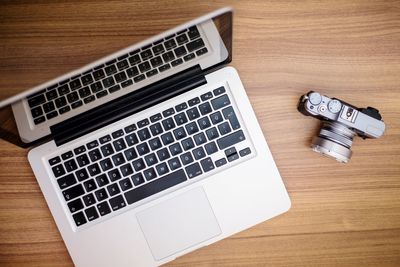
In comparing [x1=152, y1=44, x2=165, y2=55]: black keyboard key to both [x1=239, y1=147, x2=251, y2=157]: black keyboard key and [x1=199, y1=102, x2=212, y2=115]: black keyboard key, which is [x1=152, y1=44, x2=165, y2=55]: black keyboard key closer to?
[x1=199, y1=102, x2=212, y2=115]: black keyboard key

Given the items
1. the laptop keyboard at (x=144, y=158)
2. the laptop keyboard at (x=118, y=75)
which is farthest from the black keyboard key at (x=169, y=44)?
Answer: the laptop keyboard at (x=144, y=158)

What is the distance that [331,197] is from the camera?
879 millimetres

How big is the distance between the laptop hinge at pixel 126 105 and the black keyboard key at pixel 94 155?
37mm

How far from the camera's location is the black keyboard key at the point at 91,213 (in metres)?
0.82

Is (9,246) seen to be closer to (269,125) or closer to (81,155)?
(81,155)

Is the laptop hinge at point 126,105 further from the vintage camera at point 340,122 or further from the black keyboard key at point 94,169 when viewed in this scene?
the vintage camera at point 340,122

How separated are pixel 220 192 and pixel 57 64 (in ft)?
1.21

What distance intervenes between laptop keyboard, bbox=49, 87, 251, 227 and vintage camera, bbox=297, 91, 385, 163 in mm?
144

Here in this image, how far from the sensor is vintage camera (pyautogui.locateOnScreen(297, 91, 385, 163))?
82 centimetres

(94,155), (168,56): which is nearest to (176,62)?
(168,56)

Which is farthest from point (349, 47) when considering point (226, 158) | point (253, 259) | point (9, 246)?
point (9, 246)

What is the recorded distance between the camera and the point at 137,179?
0.83 meters

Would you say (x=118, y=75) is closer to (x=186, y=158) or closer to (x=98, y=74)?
(x=98, y=74)

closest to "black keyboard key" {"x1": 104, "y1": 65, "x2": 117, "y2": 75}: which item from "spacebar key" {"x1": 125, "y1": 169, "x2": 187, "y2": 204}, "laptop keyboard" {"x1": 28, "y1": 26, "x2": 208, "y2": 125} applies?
"laptop keyboard" {"x1": 28, "y1": 26, "x2": 208, "y2": 125}
